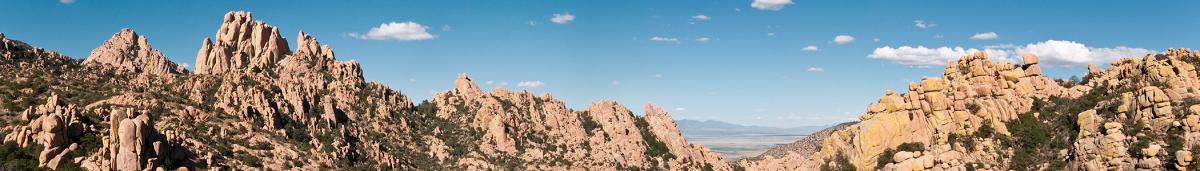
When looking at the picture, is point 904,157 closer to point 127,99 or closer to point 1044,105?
point 1044,105

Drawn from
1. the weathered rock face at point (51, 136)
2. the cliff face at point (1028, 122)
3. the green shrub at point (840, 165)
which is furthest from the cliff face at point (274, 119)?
the cliff face at point (1028, 122)

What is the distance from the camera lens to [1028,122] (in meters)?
71.6

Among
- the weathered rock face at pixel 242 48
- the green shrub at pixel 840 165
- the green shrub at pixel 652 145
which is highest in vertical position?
the weathered rock face at pixel 242 48

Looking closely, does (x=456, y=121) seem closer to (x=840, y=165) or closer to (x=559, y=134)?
(x=559, y=134)

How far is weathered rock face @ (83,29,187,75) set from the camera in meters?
161

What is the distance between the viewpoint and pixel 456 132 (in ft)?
544

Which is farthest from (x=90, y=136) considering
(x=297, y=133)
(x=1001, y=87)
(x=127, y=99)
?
(x=1001, y=87)

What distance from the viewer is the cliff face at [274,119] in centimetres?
8425

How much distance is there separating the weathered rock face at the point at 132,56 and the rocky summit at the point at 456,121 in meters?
0.48

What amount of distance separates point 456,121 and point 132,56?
59913mm

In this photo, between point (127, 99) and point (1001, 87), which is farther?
point (127, 99)

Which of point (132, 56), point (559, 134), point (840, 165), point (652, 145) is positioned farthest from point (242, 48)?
point (840, 165)

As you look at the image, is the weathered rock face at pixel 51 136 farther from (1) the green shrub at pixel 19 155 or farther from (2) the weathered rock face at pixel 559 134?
(2) the weathered rock face at pixel 559 134

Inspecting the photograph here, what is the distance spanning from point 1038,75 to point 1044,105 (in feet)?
14.5
